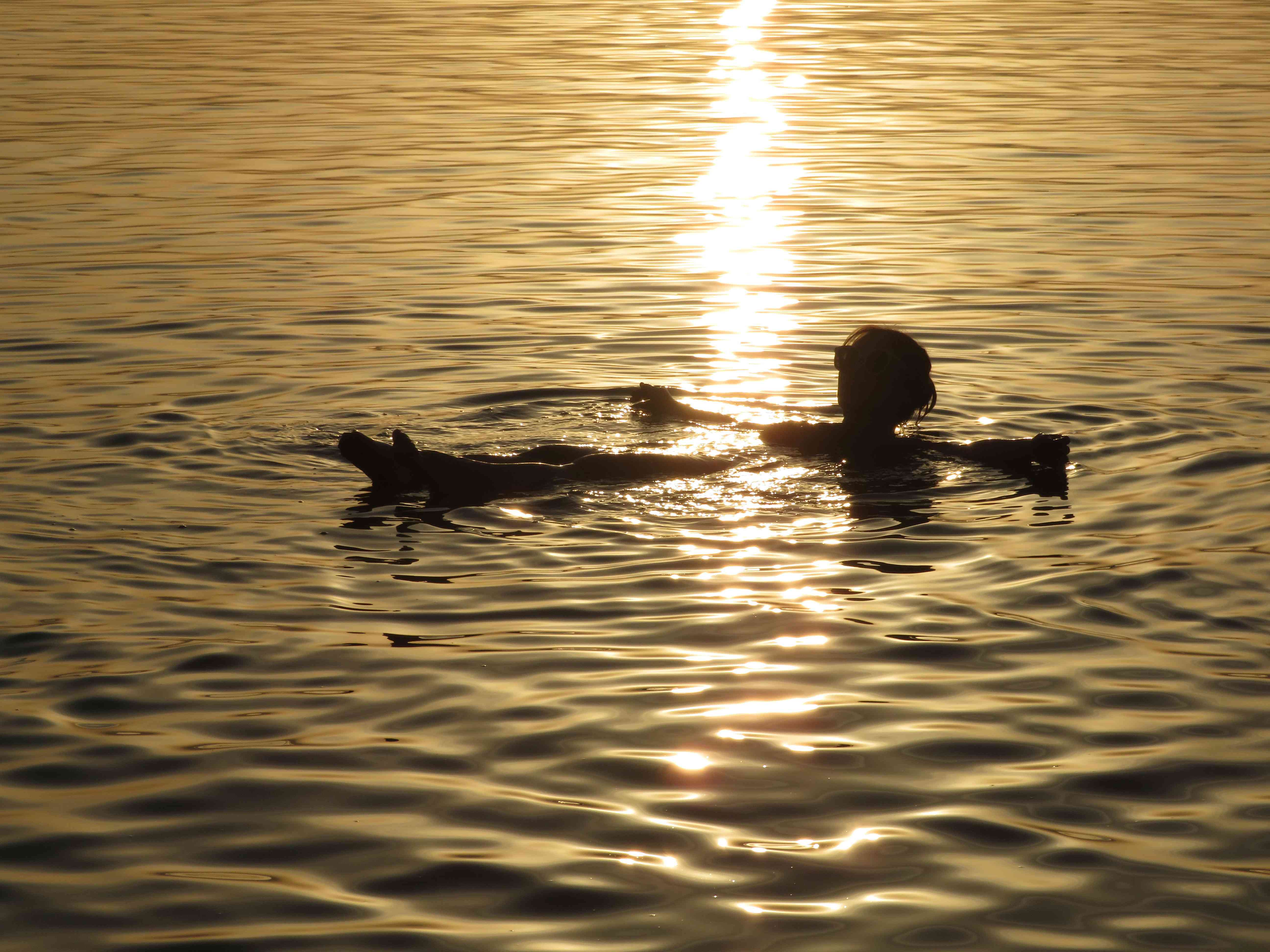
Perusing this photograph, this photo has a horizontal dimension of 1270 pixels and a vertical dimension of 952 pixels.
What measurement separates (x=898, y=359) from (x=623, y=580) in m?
2.58

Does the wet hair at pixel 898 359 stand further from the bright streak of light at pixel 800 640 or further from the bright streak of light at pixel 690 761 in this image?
the bright streak of light at pixel 690 761

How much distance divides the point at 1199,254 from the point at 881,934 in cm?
1317

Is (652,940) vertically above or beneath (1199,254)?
beneath

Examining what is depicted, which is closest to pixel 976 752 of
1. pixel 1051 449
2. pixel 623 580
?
pixel 623 580

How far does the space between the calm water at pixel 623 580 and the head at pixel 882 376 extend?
1.45 feet

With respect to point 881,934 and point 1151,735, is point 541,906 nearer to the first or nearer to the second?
point 881,934

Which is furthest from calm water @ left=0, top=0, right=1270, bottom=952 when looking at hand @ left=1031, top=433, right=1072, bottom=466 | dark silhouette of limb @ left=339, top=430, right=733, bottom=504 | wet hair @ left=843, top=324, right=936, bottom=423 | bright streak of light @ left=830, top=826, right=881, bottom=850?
wet hair @ left=843, top=324, right=936, bottom=423

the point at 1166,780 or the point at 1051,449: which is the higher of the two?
the point at 1051,449

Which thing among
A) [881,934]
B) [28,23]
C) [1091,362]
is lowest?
[881,934]

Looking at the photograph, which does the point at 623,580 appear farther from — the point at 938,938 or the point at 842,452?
the point at 938,938

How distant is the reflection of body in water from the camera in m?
8.88

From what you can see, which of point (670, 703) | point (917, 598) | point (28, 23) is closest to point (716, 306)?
point (917, 598)

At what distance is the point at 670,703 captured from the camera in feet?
21.1

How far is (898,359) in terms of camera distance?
31.0 feet
